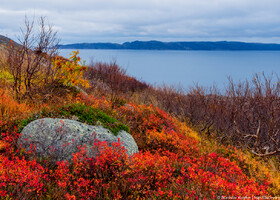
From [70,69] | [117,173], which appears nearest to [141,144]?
[117,173]

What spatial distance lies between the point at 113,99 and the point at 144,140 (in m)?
2.78

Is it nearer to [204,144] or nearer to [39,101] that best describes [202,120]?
[204,144]

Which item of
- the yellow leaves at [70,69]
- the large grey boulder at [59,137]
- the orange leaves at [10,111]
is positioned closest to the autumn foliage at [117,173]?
the orange leaves at [10,111]

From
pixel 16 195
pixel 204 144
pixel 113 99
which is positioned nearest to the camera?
pixel 16 195

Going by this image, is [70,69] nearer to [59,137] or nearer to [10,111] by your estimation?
[10,111]

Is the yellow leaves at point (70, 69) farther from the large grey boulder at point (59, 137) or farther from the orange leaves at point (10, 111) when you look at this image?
the large grey boulder at point (59, 137)

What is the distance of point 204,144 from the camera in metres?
7.19

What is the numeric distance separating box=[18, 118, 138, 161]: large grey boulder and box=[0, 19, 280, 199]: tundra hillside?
0.14 meters

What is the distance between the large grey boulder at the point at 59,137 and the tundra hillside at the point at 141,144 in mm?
143

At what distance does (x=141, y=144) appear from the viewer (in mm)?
6105

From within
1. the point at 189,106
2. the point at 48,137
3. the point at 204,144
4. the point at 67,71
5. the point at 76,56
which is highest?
the point at 76,56

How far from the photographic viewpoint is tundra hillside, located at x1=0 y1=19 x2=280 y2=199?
3.38m

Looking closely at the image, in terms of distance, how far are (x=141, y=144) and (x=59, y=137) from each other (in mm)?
2496

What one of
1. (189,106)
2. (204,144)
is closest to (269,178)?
(204,144)
